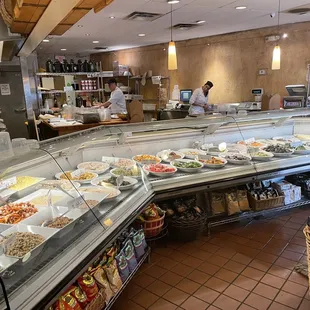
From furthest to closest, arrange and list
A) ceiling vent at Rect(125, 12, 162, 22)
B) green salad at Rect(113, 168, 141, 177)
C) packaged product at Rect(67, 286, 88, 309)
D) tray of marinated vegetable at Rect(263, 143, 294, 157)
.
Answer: ceiling vent at Rect(125, 12, 162, 22) → tray of marinated vegetable at Rect(263, 143, 294, 157) → green salad at Rect(113, 168, 141, 177) → packaged product at Rect(67, 286, 88, 309)

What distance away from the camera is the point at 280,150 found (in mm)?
3939

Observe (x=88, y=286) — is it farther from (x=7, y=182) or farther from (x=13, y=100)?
(x=13, y=100)

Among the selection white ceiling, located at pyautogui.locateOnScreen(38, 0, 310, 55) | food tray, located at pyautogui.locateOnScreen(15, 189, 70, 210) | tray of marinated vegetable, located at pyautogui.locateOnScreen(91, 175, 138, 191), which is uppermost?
white ceiling, located at pyautogui.locateOnScreen(38, 0, 310, 55)

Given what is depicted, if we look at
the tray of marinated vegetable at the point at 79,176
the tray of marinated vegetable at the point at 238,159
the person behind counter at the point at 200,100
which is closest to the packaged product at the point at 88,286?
the tray of marinated vegetable at the point at 79,176

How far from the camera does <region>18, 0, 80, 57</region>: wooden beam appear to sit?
1.92 m

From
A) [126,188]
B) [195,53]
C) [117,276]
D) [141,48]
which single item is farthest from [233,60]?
[117,276]

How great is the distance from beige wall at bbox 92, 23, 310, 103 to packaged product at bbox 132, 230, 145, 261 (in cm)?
643

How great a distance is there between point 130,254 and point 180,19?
5659mm

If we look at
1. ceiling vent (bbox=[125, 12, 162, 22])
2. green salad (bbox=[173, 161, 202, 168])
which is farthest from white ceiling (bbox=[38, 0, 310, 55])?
green salad (bbox=[173, 161, 202, 168])

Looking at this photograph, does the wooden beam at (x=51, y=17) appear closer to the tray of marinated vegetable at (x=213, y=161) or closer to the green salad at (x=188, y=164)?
the green salad at (x=188, y=164)

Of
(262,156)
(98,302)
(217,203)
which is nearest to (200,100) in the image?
(262,156)

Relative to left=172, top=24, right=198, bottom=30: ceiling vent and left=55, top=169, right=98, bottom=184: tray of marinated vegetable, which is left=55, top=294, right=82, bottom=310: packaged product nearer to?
left=55, top=169, right=98, bottom=184: tray of marinated vegetable

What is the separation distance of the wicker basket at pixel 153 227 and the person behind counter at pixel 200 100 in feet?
18.0

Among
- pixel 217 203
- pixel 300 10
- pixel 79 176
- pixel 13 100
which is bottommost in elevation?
pixel 217 203
